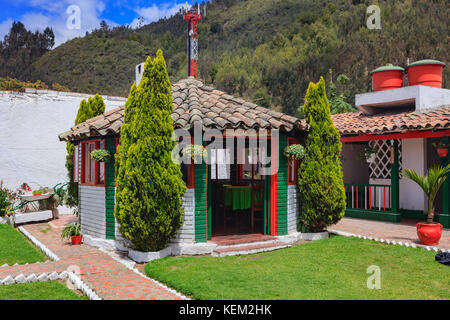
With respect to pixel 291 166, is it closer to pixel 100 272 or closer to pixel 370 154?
pixel 370 154

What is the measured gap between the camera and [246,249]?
27.9 feet

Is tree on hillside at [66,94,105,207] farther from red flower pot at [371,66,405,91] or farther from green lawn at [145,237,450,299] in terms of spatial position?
red flower pot at [371,66,405,91]

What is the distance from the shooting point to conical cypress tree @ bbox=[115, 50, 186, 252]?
7656 mm

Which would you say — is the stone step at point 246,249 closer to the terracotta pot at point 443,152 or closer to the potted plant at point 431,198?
the potted plant at point 431,198

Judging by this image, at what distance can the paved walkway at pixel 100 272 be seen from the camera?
5.93 m

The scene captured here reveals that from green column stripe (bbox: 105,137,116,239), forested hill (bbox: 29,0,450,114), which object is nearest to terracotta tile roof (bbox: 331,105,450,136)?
green column stripe (bbox: 105,137,116,239)

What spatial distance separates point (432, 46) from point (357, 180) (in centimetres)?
2322

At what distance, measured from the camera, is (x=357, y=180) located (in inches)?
602

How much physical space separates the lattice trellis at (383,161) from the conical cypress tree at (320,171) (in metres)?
3.99

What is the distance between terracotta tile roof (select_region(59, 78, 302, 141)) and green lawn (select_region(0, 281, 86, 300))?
11.6ft

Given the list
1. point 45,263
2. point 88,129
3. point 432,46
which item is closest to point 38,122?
point 88,129

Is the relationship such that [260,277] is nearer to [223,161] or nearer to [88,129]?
[88,129]

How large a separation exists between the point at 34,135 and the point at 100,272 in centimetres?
1004
